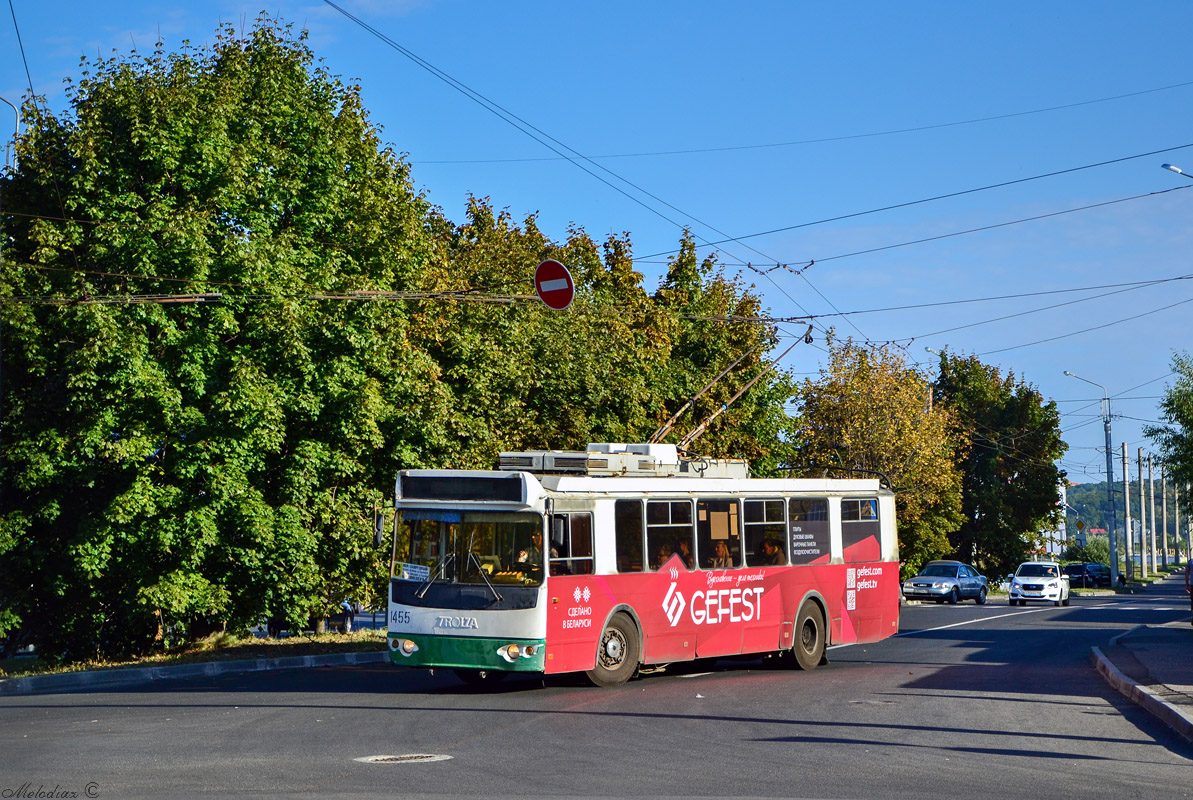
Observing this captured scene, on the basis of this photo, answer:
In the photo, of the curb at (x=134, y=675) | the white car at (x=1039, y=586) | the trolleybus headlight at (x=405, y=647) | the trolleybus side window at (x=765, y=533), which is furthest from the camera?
the white car at (x=1039, y=586)

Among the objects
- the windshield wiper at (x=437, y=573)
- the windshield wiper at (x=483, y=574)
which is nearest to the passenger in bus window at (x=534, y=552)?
the windshield wiper at (x=483, y=574)

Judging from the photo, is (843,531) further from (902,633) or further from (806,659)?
(902,633)

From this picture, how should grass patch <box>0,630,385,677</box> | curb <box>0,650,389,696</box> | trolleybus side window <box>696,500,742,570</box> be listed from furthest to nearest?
grass patch <box>0,630,385,677</box>, trolleybus side window <box>696,500,742,570</box>, curb <box>0,650,389,696</box>

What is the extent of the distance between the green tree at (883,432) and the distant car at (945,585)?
2200 millimetres

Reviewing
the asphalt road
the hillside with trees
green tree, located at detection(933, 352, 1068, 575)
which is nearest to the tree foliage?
the hillside with trees

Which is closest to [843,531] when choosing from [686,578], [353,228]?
[686,578]

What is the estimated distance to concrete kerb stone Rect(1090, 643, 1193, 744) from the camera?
39.4 feet

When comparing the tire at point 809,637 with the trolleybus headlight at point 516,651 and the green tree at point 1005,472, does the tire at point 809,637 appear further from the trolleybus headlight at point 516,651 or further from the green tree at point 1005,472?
the green tree at point 1005,472

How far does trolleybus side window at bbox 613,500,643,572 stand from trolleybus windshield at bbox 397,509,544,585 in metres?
1.45

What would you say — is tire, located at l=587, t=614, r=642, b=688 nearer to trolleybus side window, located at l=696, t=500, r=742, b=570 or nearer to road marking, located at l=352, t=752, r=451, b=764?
trolleybus side window, located at l=696, t=500, r=742, b=570

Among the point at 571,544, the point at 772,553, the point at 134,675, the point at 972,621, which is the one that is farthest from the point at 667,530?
the point at 972,621

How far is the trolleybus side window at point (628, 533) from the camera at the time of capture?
16.2 m

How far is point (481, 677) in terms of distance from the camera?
16.8 metres

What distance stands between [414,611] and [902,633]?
16220 millimetres
